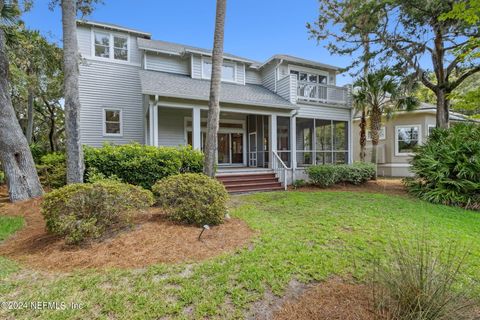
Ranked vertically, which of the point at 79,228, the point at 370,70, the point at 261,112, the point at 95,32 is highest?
the point at 95,32

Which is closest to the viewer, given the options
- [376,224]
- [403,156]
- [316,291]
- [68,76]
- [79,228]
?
[316,291]

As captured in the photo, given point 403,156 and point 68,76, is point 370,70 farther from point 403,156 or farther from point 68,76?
point 68,76

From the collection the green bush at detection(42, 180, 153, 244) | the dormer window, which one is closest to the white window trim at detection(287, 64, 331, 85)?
the dormer window

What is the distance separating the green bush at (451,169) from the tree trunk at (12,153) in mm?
13544

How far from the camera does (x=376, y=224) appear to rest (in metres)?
5.73

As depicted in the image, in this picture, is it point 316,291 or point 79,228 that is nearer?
point 316,291

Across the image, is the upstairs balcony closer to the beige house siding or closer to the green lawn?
the beige house siding

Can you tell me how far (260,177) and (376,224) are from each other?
20.2ft

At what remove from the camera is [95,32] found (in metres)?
12.4

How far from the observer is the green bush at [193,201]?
5.16 m

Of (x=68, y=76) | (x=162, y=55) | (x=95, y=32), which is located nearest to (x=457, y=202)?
(x=68, y=76)

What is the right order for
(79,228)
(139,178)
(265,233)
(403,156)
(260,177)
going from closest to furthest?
1. (79,228)
2. (265,233)
3. (139,178)
4. (260,177)
5. (403,156)

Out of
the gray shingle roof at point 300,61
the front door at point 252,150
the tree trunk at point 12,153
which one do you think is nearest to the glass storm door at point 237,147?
the front door at point 252,150

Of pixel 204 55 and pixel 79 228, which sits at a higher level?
pixel 204 55
